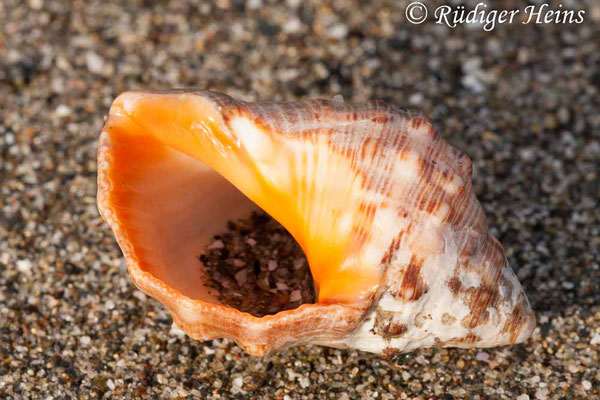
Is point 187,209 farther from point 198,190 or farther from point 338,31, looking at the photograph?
point 338,31

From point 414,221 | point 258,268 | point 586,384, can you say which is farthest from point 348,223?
point 586,384

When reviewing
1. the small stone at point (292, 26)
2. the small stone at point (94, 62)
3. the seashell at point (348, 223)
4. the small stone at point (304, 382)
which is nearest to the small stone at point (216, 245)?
the seashell at point (348, 223)

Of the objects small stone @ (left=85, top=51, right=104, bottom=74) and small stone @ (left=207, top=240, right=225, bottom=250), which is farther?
small stone @ (left=85, top=51, right=104, bottom=74)

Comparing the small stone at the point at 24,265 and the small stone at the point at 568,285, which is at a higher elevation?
the small stone at the point at 568,285

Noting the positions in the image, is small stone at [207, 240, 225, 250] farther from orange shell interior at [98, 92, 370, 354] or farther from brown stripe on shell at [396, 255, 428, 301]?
brown stripe on shell at [396, 255, 428, 301]

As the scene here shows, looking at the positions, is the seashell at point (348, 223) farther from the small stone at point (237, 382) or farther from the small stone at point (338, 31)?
the small stone at point (338, 31)

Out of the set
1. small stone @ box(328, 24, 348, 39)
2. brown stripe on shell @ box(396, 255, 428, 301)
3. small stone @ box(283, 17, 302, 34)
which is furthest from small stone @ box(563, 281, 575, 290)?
small stone @ box(283, 17, 302, 34)

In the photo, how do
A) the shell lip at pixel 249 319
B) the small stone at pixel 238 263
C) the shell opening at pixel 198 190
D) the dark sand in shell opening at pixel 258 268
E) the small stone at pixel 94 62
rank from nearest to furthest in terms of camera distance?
the shell lip at pixel 249 319 → the shell opening at pixel 198 190 → the dark sand in shell opening at pixel 258 268 → the small stone at pixel 238 263 → the small stone at pixel 94 62

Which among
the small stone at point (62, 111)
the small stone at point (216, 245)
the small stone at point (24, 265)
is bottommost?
the small stone at point (24, 265)
